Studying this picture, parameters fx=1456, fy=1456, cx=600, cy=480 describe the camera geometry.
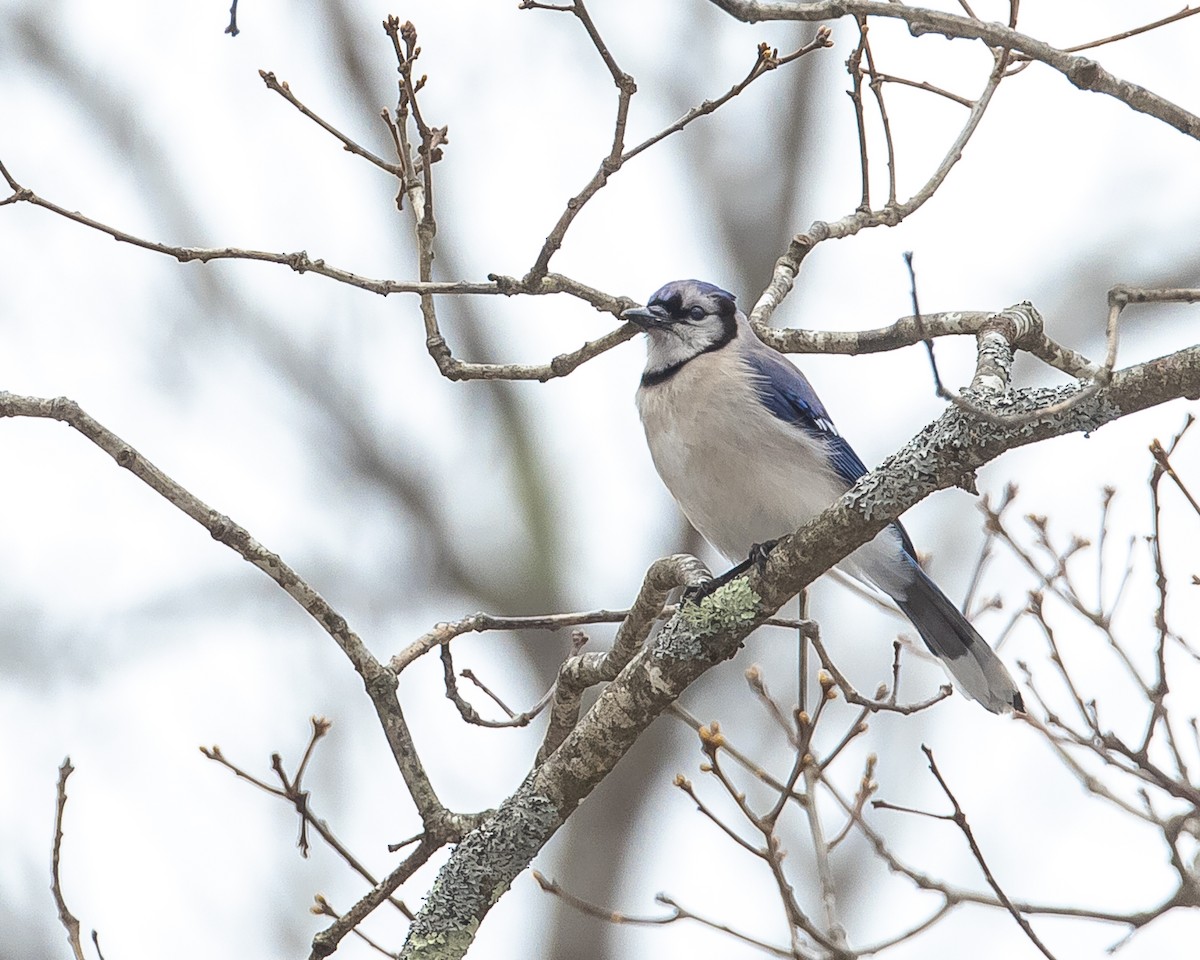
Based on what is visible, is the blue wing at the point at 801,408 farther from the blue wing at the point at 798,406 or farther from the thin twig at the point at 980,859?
the thin twig at the point at 980,859

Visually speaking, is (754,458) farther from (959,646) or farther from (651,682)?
(651,682)

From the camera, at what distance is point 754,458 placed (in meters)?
4.17

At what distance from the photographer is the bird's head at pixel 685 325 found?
452 centimetres

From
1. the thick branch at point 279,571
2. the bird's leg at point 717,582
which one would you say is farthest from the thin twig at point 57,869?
the bird's leg at point 717,582

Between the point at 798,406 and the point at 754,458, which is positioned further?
the point at 798,406

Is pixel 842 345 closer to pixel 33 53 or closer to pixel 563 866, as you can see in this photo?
pixel 563 866

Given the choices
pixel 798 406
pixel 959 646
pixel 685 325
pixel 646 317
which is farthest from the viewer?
pixel 685 325

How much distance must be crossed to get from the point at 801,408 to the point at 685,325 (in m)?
0.45

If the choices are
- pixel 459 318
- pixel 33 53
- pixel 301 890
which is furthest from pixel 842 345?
pixel 33 53

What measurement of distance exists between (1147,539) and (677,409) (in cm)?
157

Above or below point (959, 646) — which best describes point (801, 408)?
above

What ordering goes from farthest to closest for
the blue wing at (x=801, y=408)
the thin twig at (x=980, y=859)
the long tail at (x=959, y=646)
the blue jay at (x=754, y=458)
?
the blue wing at (x=801, y=408)
the blue jay at (x=754, y=458)
the long tail at (x=959, y=646)
the thin twig at (x=980, y=859)

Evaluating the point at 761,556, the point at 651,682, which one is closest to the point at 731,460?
the point at 761,556

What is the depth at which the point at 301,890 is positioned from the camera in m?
8.15
